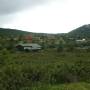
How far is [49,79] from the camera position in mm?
22797

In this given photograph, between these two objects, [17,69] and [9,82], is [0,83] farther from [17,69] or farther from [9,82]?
[17,69]

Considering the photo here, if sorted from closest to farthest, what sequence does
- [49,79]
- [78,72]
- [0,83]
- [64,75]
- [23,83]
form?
[0,83], [23,83], [49,79], [64,75], [78,72]

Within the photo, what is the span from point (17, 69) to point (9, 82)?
8.67 ft

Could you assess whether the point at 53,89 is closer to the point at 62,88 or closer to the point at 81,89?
the point at 62,88

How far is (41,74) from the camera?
23.1 metres

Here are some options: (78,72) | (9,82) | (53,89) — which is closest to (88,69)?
(78,72)

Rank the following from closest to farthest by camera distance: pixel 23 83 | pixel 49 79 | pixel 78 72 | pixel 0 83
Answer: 1. pixel 0 83
2. pixel 23 83
3. pixel 49 79
4. pixel 78 72

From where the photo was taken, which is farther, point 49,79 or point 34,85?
Result: point 49,79

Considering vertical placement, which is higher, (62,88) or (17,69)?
(17,69)

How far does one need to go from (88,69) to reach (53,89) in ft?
24.8

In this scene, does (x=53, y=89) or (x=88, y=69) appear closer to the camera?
(x=53, y=89)

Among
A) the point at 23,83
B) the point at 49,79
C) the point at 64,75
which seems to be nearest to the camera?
the point at 23,83

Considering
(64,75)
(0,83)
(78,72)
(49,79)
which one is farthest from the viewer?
(78,72)

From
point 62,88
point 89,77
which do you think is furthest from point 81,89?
point 89,77
